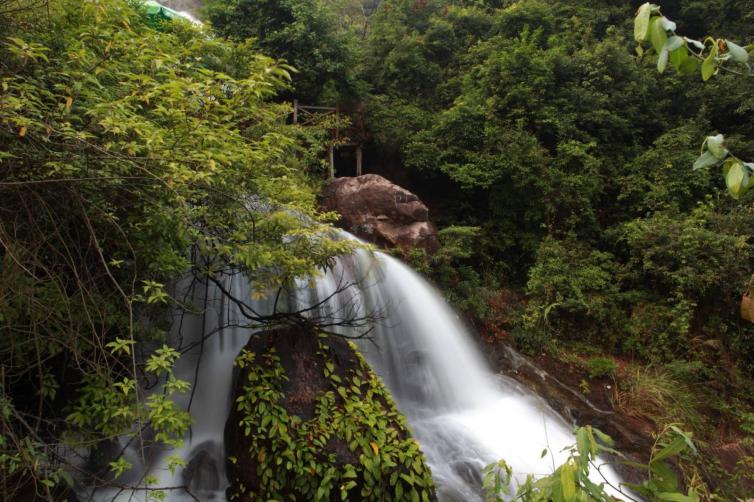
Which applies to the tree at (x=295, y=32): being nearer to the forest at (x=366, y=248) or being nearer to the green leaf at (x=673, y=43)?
the forest at (x=366, y=248)

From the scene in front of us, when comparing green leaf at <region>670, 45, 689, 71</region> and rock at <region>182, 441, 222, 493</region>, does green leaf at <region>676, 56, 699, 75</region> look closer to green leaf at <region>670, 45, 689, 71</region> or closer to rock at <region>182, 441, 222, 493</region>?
green leaf at <region>670, 45, 689, 71</region>

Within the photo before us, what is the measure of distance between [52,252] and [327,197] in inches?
255

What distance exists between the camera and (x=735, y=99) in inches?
367

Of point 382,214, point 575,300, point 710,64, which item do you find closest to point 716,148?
point 710,64

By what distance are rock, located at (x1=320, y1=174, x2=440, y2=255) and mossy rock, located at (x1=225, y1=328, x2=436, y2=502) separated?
442 centimetres

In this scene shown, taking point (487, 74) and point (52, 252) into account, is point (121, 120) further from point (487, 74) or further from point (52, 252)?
point (487, 74)

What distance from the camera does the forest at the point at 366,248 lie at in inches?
111

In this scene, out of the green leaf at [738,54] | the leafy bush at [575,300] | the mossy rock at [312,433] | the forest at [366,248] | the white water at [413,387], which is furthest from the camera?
the leafy bush at [575,300]

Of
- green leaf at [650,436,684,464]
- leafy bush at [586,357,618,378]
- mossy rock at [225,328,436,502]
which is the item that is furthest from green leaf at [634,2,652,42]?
leafy bush at [586,357,618,378]

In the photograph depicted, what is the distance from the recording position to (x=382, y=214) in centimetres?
892

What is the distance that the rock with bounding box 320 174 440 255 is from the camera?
8672 mm

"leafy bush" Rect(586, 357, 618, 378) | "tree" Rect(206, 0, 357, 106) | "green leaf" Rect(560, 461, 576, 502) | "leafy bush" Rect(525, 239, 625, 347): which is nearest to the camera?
"green leaf" Rect(560, 461, 576, 502)

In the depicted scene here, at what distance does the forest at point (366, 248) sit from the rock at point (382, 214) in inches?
7.0

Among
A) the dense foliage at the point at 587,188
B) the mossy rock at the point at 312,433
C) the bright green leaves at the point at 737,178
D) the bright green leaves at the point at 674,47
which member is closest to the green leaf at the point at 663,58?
the bright green leaves at the point at 674,47
